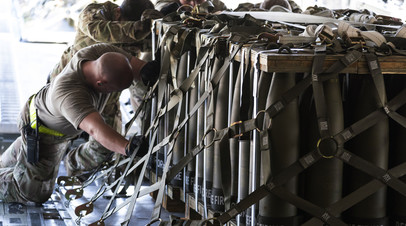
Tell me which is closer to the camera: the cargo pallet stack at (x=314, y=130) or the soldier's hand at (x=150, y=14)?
the cargo pallet stack at (x=314, y=130)

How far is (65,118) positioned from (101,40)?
4.91ft

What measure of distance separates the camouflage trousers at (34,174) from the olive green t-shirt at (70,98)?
0.79ft

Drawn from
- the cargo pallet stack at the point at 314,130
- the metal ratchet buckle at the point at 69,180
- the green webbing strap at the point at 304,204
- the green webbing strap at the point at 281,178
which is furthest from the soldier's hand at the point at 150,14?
the green webbing strap at the point at 304,204

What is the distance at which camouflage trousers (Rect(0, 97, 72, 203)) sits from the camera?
6.51 meters

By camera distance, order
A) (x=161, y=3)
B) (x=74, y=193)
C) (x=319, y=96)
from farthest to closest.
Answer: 1. (x=161, y=3)
2. (x=74, y=193)
3. (x=319, y=96)

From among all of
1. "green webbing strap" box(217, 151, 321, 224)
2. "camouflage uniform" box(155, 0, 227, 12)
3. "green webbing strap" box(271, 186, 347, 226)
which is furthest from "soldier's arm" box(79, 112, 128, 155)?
"camouflage uniform" box(155, 0, 227, 12)

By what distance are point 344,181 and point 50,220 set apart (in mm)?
2996

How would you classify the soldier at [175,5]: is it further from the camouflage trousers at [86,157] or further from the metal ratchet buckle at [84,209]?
the metal ratchet buckle at [84,209]

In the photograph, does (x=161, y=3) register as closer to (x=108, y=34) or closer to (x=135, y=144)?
(x=108, y=34)

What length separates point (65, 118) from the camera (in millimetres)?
6141

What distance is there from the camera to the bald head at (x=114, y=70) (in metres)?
5.60

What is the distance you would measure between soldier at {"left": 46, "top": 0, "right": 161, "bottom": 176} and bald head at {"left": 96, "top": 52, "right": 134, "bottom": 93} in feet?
5.16

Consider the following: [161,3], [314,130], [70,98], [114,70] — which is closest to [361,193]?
[314,130]

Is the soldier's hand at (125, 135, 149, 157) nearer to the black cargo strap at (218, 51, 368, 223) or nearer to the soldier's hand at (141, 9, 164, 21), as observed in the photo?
the black cargo strap at (218, 51, 368, 223)
